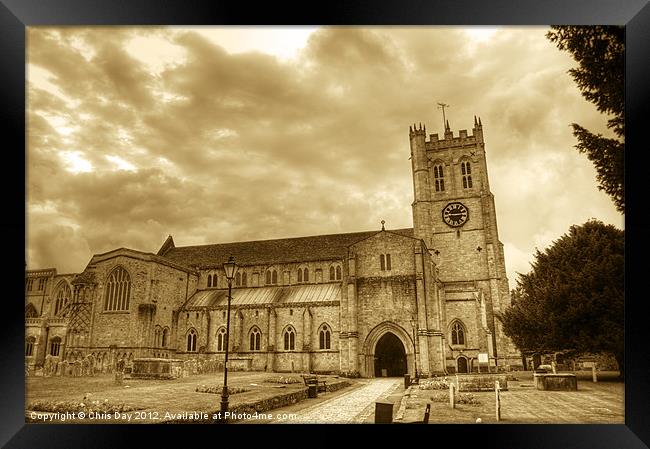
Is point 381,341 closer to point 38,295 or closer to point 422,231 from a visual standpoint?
point 422,231

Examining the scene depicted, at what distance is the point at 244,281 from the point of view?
1839 centimetres

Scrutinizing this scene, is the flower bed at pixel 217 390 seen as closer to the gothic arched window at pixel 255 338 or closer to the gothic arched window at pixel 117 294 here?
the gothic arched window at pixel 117 294

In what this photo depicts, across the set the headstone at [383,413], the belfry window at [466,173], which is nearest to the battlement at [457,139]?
the belfry window at [466,173]

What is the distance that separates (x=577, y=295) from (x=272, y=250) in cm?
937

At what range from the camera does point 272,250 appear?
14797mm

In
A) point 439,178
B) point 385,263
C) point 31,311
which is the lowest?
point 31,311

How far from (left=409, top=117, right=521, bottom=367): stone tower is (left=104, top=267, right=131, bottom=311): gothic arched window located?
9.93 metres

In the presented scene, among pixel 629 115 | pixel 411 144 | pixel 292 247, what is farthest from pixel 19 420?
pixel 629 115

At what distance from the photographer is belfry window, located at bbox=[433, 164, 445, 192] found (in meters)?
16.5

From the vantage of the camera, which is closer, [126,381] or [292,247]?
[126,381]

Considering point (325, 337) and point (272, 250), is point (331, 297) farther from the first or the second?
point (272, 250)

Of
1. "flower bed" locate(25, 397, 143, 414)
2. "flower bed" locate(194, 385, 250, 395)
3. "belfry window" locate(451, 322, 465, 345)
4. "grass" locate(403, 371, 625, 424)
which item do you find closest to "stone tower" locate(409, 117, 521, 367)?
"belfry window" locate(451, 322, 465, 345)

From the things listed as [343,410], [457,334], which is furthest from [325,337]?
[343,410]

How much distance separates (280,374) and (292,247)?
5523 mm
